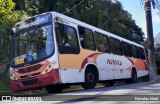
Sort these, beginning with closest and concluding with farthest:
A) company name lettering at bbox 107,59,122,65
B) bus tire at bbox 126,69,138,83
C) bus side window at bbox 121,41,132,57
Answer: company name lettering at bbox 107,59,122,65, bus side window at bbox 121,41,132,57, bus tire at bbox 126,69,138,83

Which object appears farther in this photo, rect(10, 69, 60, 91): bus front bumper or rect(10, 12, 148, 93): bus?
rect(10, 12, 148, 93): bus

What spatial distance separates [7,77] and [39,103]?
512 inches

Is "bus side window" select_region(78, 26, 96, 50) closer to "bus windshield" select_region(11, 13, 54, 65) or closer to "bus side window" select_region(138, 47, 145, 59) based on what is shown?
"bus windshield" select_region(11, 13, 54, 65)

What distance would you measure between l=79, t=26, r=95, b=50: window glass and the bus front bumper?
2.62 m

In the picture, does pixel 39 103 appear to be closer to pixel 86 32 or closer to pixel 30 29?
pixel 30 29

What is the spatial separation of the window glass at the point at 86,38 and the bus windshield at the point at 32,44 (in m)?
2.06

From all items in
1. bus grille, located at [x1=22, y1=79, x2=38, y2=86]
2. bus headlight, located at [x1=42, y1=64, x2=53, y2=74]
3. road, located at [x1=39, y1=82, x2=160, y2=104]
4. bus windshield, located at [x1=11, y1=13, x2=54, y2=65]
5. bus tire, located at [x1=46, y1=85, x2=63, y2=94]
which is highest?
bus windshield, located at [x1=11, y1=13, x2=54, y2=65]

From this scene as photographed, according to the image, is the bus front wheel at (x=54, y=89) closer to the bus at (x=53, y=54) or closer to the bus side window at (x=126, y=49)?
the bus at (x=53, y=54)

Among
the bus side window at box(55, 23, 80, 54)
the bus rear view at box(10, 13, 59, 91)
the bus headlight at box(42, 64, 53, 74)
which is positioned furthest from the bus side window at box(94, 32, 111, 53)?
the bus headlight at box(42, 64, 53, 74)

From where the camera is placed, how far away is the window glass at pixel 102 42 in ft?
54.9

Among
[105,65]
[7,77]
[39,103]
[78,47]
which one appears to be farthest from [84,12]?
[39,103]

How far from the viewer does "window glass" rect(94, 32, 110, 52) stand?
54.9 ft

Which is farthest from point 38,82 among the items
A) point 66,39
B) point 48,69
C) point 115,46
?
point 115,46

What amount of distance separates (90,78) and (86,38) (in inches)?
69.5
